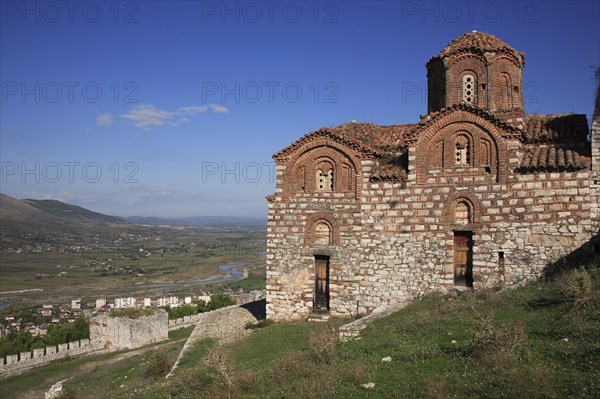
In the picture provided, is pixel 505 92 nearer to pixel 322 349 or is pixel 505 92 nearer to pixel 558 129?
pixel 558 129

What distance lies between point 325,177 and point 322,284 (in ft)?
14.1

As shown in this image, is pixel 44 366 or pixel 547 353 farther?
pixel 44 366

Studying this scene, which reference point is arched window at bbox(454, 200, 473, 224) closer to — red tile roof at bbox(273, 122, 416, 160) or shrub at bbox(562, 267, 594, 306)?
red tile roof at bbox(273, 122, 416, 160)

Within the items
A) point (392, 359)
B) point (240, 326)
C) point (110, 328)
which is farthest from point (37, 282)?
point (392, 359)

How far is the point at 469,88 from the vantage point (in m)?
19.8

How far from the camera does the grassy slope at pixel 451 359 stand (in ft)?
25.5

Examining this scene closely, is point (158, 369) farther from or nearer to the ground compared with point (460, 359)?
nearer to the ground

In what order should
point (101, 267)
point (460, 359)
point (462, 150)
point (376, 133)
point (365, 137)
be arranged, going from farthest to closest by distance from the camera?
point (101, 267) → point (376, 133) → point (365, 137) → point (462, 150) → point (460, 359)

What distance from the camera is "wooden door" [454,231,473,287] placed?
666 inches

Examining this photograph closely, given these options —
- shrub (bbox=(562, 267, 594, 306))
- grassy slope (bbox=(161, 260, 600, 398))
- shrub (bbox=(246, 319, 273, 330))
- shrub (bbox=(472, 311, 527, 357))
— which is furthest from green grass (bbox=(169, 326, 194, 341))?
shrub (bbox=(472, 311, 527, 357))

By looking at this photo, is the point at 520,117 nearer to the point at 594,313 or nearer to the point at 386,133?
the point at 386,133

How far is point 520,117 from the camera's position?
56.9 feet

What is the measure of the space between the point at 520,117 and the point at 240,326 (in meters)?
13.7

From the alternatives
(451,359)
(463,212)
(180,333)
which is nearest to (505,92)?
(463,212)
